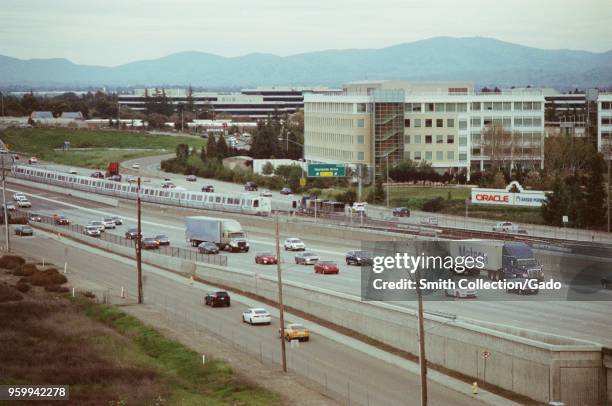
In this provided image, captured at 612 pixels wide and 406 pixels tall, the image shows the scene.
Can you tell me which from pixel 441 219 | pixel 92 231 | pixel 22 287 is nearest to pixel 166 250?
pixel 92 231

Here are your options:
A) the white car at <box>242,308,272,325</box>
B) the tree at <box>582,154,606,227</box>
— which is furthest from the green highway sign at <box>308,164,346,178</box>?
the white car at <box>242,308,272,325</box>

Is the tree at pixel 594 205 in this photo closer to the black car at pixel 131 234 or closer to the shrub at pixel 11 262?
the black car at pixel 131 234

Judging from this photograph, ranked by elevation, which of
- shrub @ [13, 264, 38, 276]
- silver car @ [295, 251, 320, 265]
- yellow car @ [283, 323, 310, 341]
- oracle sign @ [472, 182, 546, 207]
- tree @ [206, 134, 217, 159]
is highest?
tree @ [206, 134, 217, 159]

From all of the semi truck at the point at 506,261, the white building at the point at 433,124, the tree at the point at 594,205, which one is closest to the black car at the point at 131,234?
the tree at the point at 594,205

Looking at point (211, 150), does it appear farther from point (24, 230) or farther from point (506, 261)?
point (506, 261)

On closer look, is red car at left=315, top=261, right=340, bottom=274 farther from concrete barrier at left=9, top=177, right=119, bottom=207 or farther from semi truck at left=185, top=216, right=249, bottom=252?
concrete barrier at left=9, top=177, right=119, bottom=207

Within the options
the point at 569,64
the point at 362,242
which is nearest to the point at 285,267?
the point at 362,242

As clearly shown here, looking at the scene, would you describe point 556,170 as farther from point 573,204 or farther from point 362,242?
point 362,242
